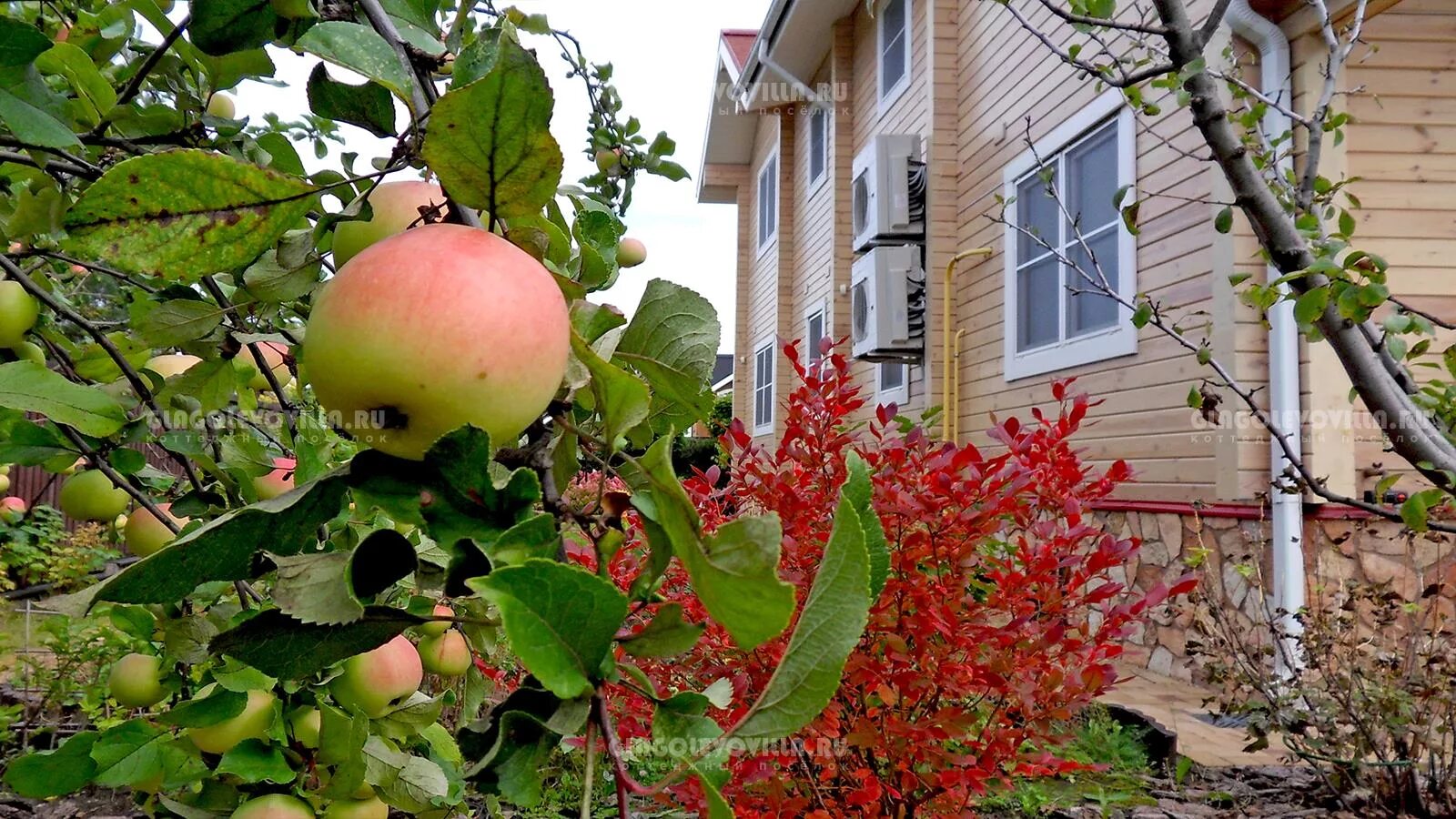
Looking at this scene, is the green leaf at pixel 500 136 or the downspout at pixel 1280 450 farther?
the downspout at pixel 1280 450

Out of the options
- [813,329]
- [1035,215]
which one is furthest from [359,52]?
[813,329]

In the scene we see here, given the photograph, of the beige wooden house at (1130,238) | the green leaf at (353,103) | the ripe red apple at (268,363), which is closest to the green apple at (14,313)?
the ripe red apple at (268,363)

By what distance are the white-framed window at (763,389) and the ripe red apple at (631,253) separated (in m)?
11.5

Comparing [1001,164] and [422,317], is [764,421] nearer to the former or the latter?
[1001,164]

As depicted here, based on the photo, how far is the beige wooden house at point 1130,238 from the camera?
4.34 meters

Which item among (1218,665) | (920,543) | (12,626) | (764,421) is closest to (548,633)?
(920,543)

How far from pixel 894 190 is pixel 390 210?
304 inches

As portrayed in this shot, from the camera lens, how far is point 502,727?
46cm

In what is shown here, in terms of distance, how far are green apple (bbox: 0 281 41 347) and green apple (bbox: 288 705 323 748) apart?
0.65 meters

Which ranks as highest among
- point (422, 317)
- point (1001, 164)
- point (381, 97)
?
point (1001, 164)

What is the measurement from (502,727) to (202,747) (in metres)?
0.90

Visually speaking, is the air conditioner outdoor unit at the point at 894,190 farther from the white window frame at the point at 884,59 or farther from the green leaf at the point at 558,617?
the green leaf at the point at 558,617

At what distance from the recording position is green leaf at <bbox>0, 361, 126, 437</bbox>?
1.00 meters

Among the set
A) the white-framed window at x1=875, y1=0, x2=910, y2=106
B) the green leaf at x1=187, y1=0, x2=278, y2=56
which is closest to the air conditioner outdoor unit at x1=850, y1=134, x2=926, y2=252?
the white-framed window at x1=875, y1=0, x2=910, y2=106
